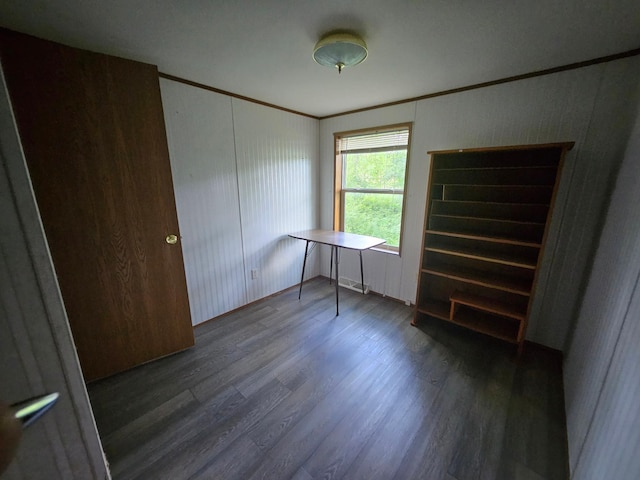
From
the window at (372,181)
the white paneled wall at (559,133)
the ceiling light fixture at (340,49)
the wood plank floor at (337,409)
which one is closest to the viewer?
the wood plank floor at (337,409)

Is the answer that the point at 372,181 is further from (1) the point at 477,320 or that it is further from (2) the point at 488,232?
(1) the point at 477,320

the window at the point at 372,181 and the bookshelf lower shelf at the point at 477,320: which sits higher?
the window at the point at 372,181

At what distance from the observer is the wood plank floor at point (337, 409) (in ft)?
4.27

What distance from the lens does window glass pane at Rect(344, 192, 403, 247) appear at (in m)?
2.97

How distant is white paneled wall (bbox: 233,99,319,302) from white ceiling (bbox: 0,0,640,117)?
69 cm

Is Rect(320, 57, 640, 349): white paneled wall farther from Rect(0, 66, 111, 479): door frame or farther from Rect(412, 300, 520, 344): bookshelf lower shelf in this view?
Rect(0, 66, 111, 479): door frame

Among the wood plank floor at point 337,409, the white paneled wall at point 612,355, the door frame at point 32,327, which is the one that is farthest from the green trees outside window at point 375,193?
the door frame at point 32,327

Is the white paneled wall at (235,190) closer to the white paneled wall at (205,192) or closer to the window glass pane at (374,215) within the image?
the white paneled wall at (205,192)

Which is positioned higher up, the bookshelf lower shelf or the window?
the window

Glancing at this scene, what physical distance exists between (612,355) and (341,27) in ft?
6.80

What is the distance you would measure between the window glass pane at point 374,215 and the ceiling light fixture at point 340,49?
164 centimetres

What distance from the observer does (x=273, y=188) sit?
9.71ft

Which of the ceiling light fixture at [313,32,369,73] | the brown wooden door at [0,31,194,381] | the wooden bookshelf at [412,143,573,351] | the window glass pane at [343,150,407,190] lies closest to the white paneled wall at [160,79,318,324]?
the brown wooden door at [0,31,194,381]

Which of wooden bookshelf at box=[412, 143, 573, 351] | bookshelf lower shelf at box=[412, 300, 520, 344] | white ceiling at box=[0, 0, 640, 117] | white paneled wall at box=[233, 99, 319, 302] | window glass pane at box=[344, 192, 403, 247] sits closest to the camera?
white ceiling at box=[0, 0, 640, 117]
